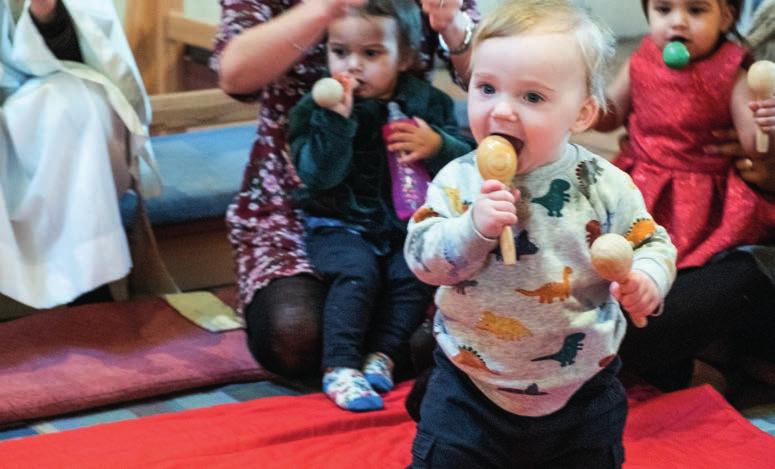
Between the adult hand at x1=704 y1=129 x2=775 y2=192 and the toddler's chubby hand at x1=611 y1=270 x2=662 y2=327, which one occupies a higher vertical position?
the toddler's chubby hand at x1=611 y1=270 x2=662 y2=327

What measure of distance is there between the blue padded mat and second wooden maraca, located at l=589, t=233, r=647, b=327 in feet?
3.72

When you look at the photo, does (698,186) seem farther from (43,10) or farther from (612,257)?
(43,10)

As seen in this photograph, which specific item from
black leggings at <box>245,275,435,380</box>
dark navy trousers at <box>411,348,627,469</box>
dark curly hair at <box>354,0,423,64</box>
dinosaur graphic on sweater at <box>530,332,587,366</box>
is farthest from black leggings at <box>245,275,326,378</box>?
dinosaur graphic on sweater at <box>530,332,587,366</box>

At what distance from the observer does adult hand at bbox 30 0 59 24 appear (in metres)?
1.72

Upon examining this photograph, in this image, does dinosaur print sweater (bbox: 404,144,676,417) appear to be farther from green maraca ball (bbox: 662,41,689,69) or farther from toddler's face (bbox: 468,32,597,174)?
green maraca ball (bbox: 662,41,689,69)

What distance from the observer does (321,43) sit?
170cm

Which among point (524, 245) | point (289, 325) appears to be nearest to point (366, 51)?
point (289, 325)

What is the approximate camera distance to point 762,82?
1.47 metres

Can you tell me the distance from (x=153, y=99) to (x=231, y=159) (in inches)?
7.9

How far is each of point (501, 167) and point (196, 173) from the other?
1239 millimetres

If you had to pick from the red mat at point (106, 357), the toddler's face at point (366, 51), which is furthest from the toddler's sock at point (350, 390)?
the toddler's face at point (366, 51)

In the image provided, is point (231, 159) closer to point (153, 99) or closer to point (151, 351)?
point (153, 99)

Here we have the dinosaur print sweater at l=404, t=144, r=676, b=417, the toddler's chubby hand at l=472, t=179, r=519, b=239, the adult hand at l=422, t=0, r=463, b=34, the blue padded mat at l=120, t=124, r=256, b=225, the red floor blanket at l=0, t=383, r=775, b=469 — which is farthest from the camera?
the blue padded mat at l=120, t=124, r=256, b=225

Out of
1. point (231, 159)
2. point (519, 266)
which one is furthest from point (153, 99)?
point (519, 266)
